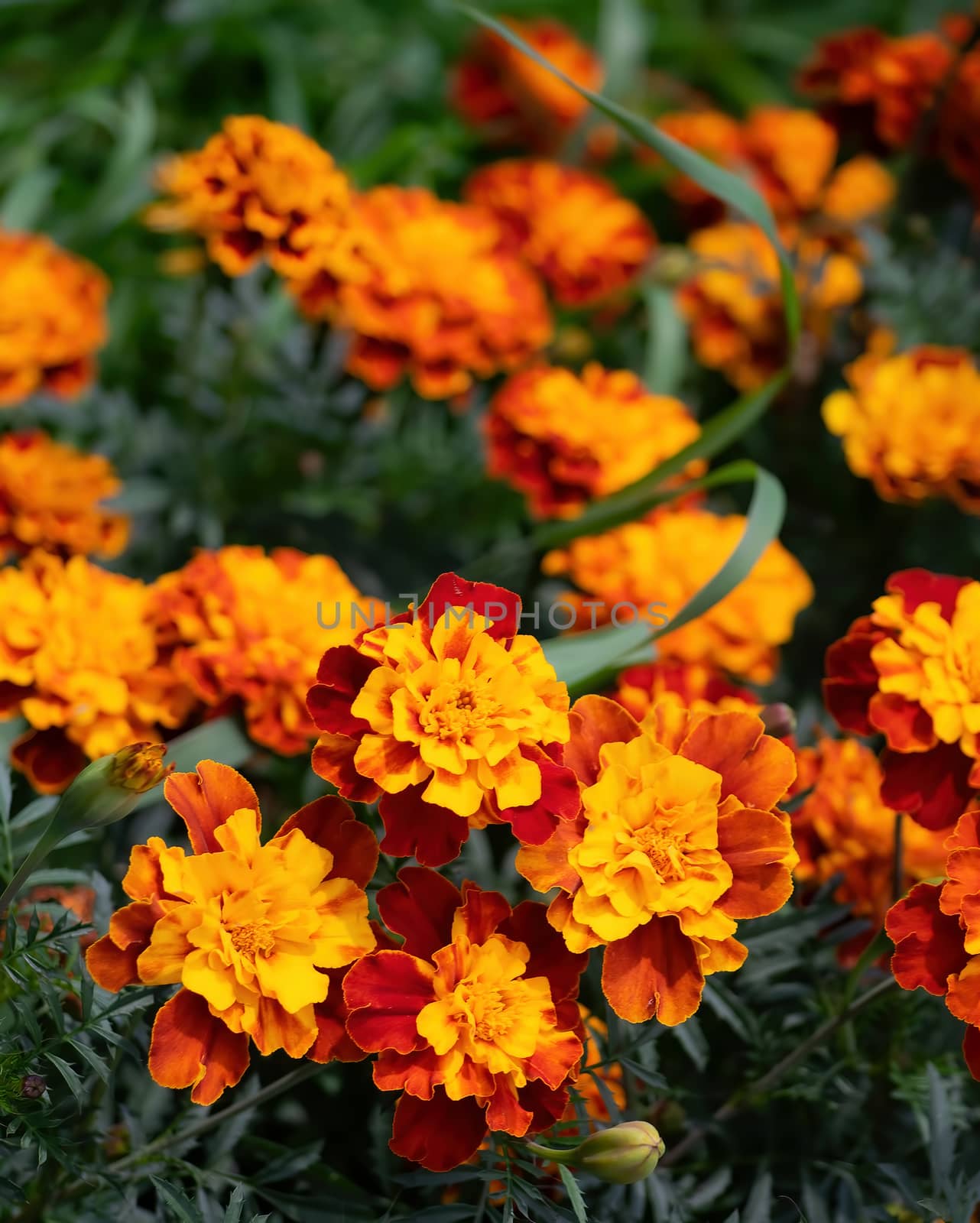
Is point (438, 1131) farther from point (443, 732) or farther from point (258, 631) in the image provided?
point (258, 631)

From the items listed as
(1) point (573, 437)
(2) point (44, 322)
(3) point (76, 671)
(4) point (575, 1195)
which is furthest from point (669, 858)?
(2) point (44, 322)

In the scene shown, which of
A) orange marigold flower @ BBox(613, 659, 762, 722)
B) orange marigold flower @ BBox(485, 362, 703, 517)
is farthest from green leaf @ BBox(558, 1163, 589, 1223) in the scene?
orange marigold flower @ BBox(485, 362, 703, 517)

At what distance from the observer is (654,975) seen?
23.8 inches

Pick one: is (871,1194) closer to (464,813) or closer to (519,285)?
(464,813)

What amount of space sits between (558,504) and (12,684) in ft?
1.66

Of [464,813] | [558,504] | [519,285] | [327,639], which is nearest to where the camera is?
[464,813]

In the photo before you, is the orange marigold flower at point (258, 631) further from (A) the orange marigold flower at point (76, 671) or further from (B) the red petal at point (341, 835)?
(B) the red petal at point (341, 835)

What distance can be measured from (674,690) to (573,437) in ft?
1.00

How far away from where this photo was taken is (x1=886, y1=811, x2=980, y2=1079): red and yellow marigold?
0.60 metres

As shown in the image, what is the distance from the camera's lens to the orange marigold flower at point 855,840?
2.76 ft

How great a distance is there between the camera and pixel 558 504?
3.59 feet

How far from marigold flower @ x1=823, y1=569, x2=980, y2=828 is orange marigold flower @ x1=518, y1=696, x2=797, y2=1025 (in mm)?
100

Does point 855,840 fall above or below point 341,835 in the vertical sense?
below

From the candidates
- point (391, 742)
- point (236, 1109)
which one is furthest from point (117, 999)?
point (391, 742)
